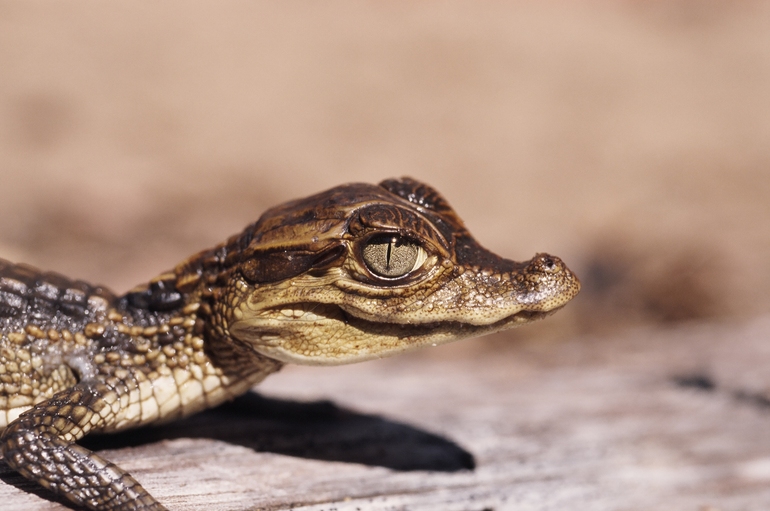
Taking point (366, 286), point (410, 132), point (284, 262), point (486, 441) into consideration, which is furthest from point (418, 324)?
point (410, 132)

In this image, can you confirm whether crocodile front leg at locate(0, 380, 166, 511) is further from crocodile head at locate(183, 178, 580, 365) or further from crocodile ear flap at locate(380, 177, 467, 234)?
crocodile ear flap at locate(380, 177, 467, 234)

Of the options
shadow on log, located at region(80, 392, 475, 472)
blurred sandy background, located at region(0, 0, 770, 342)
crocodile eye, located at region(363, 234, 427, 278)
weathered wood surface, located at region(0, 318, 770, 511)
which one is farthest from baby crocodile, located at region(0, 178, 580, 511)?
blurred sandy background, located at region(0, 0, 770, 342)

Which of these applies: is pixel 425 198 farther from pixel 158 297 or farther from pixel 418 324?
pixel 158 297

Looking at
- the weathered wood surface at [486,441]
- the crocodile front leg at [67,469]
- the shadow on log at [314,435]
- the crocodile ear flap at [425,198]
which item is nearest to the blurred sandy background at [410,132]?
the weathered wood surface at [486,441]

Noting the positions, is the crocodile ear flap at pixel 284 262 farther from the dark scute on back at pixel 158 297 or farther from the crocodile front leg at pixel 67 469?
the crocodile front leg at pixel 67 469

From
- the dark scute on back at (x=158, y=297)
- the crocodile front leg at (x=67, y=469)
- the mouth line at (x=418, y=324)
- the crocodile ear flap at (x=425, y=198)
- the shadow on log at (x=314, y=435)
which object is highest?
the crocodile ear flap at (x=425, y=198)

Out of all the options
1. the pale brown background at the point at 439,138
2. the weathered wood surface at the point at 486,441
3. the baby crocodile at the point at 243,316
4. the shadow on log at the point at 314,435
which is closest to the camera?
the baby crocodile at the point at 243,316
